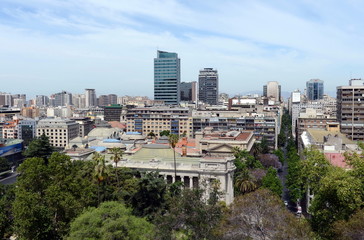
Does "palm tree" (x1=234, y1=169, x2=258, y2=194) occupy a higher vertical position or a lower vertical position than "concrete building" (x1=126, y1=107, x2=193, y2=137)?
lower

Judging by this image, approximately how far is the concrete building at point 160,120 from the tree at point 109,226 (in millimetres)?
110321

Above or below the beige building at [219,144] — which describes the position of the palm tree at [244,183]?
below

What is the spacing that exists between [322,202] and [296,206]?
3292cm

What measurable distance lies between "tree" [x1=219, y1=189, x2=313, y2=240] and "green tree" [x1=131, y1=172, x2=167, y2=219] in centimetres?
1840

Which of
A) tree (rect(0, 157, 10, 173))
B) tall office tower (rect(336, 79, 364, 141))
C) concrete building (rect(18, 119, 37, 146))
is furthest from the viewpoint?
concrete building (rect(18, 119, 37, 146))

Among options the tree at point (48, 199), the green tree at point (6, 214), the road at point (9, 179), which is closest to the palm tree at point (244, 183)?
the tree at point (48, 199)

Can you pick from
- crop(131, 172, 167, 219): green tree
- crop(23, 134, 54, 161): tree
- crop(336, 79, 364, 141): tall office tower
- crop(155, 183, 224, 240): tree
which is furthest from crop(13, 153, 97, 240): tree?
crop(336, 79, 364, 141): tall office tower

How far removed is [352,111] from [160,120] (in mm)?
74986

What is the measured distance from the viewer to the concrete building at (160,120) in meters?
156

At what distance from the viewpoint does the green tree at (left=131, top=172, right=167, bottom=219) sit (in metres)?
57.8

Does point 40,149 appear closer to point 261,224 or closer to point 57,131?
point 57,131

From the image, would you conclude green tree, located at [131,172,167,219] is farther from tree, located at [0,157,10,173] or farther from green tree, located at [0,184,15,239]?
tree, located at [0,157,10,173]

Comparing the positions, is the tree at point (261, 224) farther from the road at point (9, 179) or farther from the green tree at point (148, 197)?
the road at point (9, 179)

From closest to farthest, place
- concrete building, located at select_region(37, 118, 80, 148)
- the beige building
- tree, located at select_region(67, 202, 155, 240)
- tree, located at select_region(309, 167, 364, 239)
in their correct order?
1. tree, located at select_region(67, 202, 155, 240)
2. tree, located at select_region(309, 167, 364, 239)
3. the beige building
4. concrete building, located at select_region(37, 118, 80, 148)
